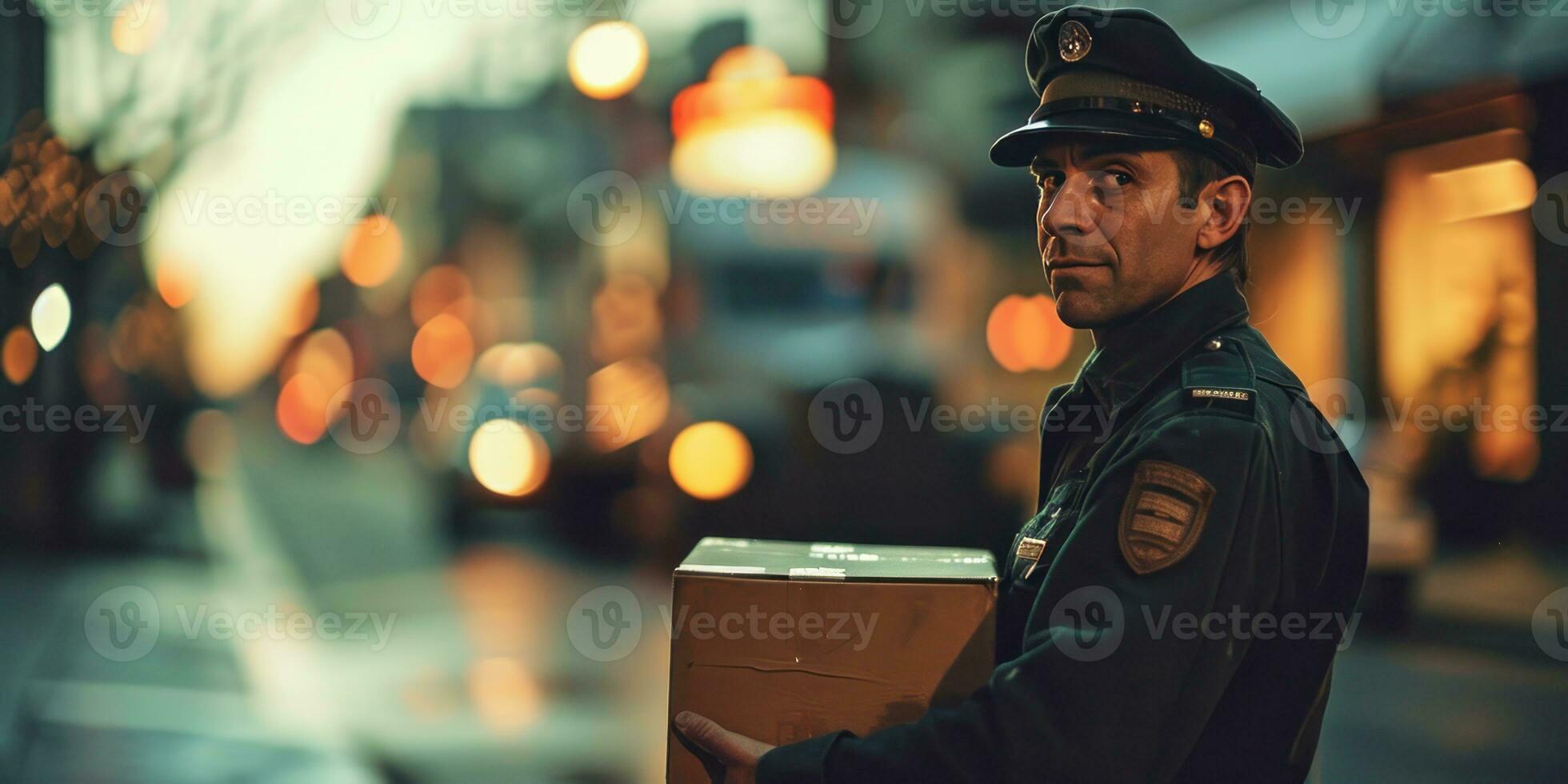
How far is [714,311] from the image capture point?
1127 centimetres

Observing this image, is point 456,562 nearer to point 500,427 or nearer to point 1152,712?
point 500,427

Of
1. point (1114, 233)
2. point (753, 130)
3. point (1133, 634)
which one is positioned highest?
point (753, 130)

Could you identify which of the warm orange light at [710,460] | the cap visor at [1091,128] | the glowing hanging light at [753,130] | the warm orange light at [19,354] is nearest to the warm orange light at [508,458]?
the warm orange light at [710,460]

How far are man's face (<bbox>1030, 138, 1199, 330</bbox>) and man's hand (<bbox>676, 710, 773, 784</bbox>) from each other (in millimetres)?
746

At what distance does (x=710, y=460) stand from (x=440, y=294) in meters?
15.0

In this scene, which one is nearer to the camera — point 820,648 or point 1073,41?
point 820,648

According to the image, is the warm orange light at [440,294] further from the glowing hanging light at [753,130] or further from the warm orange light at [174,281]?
the glowing hanging light at [753,130]

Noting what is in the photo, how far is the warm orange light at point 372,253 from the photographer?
84.3 feet

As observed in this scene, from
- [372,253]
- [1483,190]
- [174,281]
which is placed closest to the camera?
[1483,190]

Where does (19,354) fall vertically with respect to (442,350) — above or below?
above

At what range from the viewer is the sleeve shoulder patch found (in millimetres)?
1532

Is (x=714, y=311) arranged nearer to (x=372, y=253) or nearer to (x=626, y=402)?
(x=626, y=402)

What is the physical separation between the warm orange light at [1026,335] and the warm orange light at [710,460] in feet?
7.81

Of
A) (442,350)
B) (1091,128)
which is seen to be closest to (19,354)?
(1091,128)
